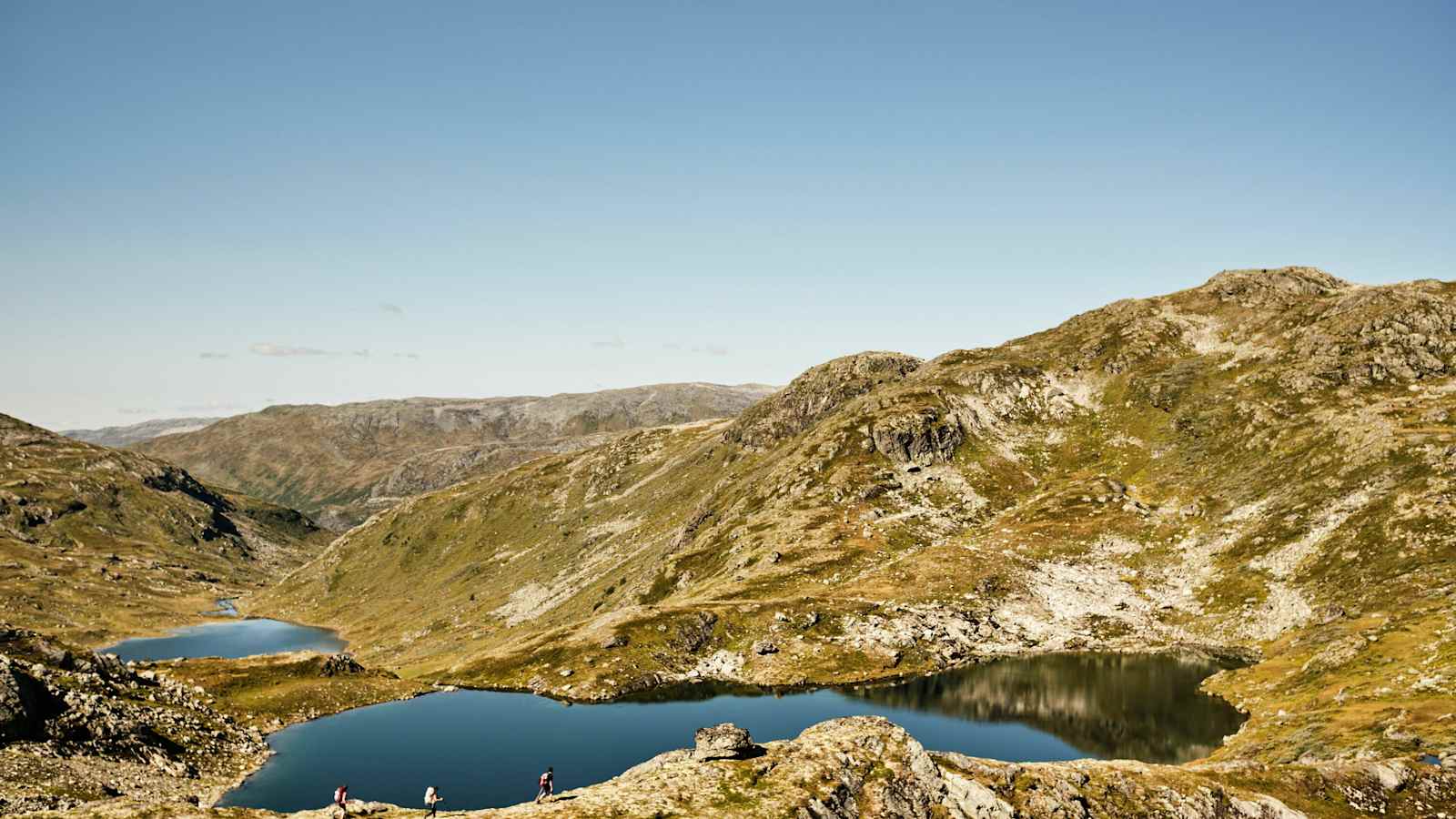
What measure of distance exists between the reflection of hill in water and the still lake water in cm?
25

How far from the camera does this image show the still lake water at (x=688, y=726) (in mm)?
85638

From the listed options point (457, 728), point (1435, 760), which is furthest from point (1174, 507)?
point (457, 728)

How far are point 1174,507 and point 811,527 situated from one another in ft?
241

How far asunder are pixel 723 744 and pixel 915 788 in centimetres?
1279

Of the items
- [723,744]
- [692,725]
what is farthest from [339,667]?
[723,744]

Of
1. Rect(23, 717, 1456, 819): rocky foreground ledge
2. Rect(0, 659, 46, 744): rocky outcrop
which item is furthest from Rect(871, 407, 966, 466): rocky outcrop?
Rect(0, 659, 46, 744): rocky outcrop

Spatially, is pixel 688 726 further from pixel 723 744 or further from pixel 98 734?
pixel 98 734

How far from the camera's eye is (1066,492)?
17188 centimetres

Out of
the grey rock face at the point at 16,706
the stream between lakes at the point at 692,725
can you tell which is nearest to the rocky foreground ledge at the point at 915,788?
the stream between lakes at the point at 692,725

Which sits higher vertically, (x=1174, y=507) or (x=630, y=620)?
(x=1174, y=507)

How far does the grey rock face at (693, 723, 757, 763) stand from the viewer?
51688mm

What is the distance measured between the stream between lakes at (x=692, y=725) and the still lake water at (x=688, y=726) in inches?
10.7

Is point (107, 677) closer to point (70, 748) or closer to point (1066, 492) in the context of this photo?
point (70, 748)

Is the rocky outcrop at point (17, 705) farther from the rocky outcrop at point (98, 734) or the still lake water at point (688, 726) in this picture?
the still lake water at point (688, 726)
